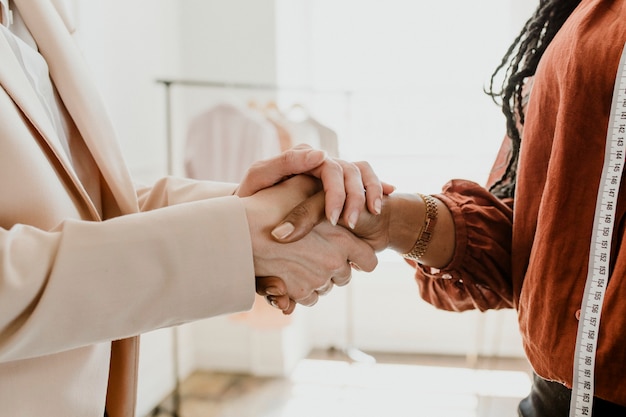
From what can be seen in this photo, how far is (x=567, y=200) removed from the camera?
2.56ft

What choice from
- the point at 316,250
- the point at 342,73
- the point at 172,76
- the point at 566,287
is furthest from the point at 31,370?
the point at 342,73

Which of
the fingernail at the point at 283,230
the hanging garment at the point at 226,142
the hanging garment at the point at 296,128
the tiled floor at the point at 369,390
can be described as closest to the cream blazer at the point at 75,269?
the fingernail at the point at 283,230

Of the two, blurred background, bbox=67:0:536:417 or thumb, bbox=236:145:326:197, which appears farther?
blurred background, bbox=67:0:536:417

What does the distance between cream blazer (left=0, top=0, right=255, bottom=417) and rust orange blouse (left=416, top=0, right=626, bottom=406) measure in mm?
407

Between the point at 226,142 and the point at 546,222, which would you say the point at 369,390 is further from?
the point at 546,222

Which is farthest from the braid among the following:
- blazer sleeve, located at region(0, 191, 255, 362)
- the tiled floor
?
the tiled floor

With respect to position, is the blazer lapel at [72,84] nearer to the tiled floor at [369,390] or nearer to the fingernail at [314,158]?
the fingernail at [314,158]

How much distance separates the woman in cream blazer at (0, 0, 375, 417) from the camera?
66cm

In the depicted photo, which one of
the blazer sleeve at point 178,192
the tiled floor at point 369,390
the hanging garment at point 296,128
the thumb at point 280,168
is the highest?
the hanging garment at point 296,128

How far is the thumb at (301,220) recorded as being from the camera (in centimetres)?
89

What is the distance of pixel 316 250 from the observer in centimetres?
98

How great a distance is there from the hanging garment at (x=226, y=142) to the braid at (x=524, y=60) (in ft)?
5.41

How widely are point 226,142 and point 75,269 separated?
204 cm

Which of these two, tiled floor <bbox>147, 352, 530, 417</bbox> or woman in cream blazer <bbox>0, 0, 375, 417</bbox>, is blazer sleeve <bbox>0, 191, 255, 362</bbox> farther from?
tiled floor <bbox>147, 352, 530, 417</bbox>
